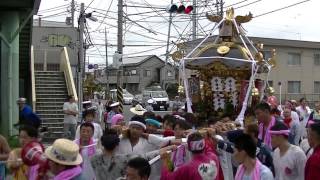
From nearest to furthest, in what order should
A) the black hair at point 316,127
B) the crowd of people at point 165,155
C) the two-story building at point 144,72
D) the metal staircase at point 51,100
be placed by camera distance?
the crowd of people at point 165,155
the black hair at point 316,127
the metal staircase at point 51,100
the two-story building at point 144,72

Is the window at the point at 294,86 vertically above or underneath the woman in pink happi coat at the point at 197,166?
above

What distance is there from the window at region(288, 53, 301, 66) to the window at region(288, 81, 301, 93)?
172 cm

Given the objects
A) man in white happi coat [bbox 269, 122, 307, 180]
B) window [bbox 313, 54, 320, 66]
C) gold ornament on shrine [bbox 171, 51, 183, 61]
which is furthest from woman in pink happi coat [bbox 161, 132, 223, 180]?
window [bbox 313, 54, 320, 66]

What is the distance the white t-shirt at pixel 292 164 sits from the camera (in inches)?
249

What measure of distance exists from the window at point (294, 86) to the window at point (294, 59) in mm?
1723

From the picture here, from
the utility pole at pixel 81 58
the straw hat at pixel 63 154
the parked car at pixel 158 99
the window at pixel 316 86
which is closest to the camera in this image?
the straw hat at pixel 63 154

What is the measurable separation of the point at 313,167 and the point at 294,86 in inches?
1783

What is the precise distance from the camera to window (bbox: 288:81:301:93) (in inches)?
1946

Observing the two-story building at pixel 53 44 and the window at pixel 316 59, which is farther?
the window at pixel 316 59

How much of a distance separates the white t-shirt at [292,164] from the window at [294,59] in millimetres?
44066

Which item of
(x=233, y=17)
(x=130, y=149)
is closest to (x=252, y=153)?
(x=130, y=149)

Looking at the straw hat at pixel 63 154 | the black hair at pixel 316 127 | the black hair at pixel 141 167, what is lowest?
the black hair at pixel 141 167

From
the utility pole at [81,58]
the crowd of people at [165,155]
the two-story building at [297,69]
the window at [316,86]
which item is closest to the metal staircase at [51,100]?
the utility pole at [81,58]

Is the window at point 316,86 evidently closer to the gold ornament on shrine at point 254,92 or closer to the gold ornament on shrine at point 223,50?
the gold ornament on shrine at point 254,92
